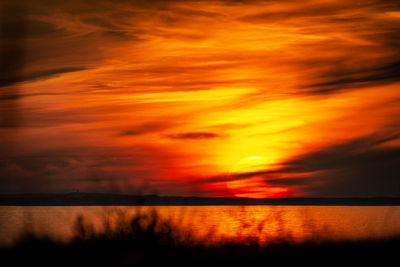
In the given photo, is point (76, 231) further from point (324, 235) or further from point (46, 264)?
point (324, 235)

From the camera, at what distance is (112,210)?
1073cm

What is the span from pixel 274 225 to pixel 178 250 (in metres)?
→ 4.73

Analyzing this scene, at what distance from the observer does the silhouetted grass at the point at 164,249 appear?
339 inches

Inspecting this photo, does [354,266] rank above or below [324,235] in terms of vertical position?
above

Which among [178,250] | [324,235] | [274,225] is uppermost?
[178,250]

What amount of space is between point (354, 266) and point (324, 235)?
3.01 meters

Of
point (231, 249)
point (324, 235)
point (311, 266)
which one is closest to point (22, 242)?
point (231, 249)

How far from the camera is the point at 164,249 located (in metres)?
9.25

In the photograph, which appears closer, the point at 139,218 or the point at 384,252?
the point at 384,252

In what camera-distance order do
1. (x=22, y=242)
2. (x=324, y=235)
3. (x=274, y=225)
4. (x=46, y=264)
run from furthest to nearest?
1. (x=274, y=225)
2. (x=324, y=235)
3. (x=22, y=242)
4. (x=46, y=264)

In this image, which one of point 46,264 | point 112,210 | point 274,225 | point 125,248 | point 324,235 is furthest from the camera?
point 274,225

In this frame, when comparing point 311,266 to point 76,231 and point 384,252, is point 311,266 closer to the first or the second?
point 384,252

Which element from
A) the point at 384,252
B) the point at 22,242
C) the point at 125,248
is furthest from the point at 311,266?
the point at 22,242

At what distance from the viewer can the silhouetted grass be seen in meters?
8.61
